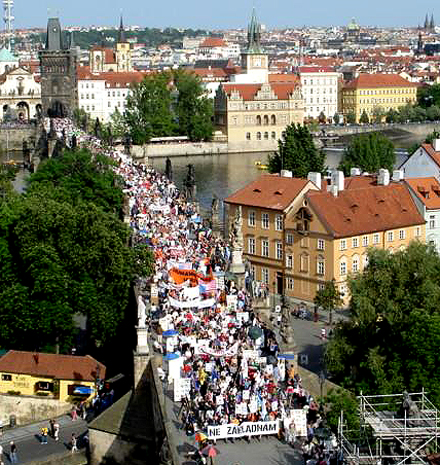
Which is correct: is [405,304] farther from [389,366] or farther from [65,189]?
[65,189]

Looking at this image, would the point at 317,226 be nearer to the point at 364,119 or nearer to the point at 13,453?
the point at 13,453

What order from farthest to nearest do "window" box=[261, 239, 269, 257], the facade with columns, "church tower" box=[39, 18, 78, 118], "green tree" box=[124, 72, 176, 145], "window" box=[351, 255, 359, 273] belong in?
the facade with columns → "green tree" box=[124, 72, 176, 145] → "church tower" box=[39, 18, 78, 118] → "window" box=[261, 239, 269, 257] → "window" box=[351, 255, 359, 273]

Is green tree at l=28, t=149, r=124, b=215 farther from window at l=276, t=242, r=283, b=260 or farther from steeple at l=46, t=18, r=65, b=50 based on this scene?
steeple at l=46, t=18, r=65, b=50

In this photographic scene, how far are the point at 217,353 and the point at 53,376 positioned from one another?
705cm

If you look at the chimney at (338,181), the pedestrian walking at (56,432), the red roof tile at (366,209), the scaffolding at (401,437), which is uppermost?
the scaffolding at (401,437)

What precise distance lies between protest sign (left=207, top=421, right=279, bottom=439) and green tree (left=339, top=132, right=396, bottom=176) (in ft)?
147

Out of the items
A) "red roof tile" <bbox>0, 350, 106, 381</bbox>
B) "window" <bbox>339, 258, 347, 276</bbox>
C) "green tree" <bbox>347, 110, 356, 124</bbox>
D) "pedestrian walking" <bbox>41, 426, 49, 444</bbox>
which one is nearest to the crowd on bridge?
"red roof tile" <bbox>0, 350, 106, 381</bbox>

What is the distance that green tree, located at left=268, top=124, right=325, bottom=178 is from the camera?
209 ft

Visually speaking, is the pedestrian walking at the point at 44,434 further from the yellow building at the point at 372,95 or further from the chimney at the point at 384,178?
the yellow building at the point at 372,95

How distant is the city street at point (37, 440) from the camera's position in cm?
2623

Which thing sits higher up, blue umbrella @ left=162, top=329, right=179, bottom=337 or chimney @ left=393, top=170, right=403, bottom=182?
blue umbrella @ left=162, top=329, right=179, bottom=337

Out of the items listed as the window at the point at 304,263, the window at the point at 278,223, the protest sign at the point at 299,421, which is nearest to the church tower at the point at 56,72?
the window at the point at 278,223

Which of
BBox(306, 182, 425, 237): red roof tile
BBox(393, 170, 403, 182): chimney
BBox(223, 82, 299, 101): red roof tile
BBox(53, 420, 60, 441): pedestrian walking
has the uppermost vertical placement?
BBox(393, 170, 403, 182): chimney

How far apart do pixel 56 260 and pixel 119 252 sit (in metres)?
1.66
